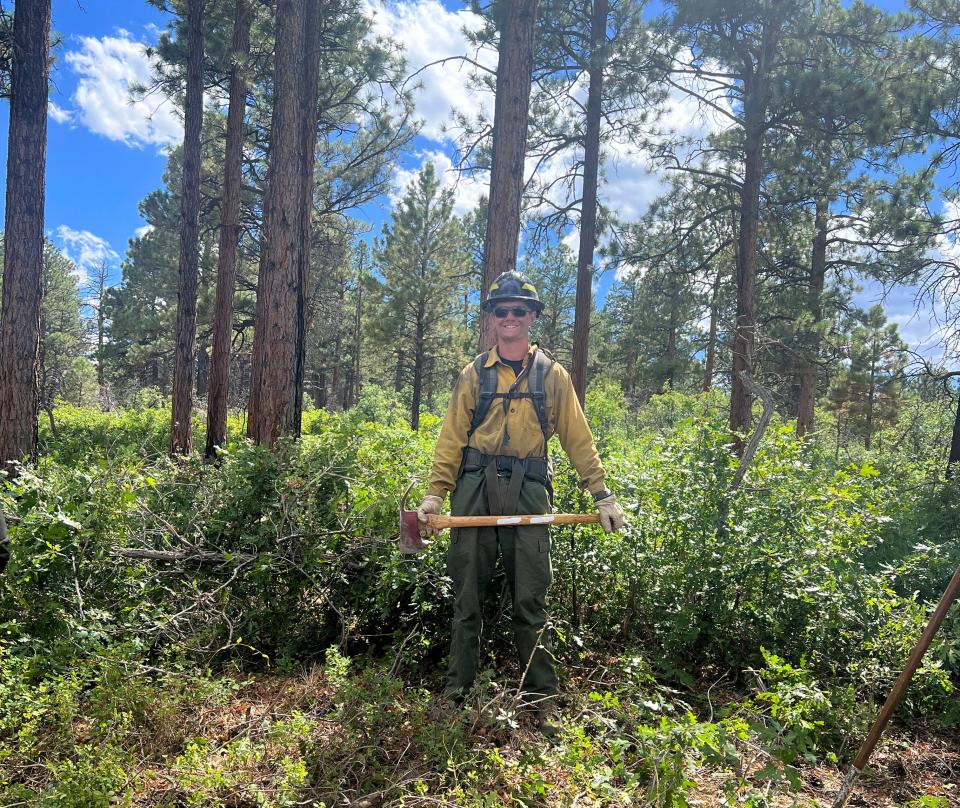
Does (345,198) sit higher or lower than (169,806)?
higher

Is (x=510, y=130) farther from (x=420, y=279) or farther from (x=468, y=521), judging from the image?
(x=420, y=279)

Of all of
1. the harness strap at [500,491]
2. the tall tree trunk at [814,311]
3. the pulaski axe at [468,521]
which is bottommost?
the pulaski axe at [468,521]

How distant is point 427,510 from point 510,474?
522 millimetres

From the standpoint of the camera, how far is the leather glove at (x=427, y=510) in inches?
123

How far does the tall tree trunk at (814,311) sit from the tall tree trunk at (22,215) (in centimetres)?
1263

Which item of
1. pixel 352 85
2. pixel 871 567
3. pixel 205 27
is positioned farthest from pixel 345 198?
pixel 871 567

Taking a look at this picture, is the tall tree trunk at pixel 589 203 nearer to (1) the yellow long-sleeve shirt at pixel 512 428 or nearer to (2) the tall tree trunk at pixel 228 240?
(2) the tall tree trunk at pixel 228 240

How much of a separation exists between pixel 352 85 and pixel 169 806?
12.2 meters

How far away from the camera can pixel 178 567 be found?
367 cm

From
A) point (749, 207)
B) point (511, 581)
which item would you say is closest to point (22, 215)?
point (511, 581)

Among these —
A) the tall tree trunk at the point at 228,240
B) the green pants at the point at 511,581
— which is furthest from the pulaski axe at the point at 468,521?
the tall tree trunk at the point at 228,240

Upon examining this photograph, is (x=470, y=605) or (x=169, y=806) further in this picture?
(x=470, y=605)

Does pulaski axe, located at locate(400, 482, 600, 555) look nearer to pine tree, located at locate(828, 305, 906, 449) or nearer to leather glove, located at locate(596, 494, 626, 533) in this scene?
leather glove, located at locate(596, 494, 626, 533)

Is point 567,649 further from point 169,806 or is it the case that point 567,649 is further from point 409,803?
point 169,806
